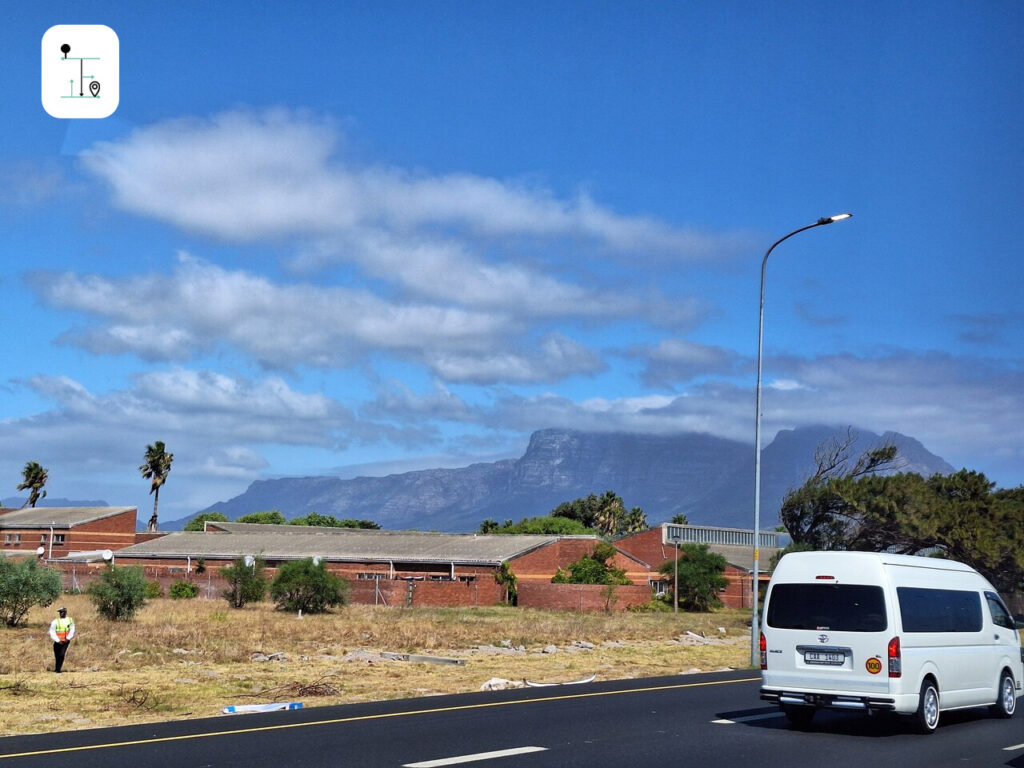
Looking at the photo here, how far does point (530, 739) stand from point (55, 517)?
90.4m

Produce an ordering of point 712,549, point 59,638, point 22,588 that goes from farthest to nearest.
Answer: point 712,549 < point 22,588 < point 59,638

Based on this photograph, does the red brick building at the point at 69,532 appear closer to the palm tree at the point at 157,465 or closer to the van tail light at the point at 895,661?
the palm tree at the point at 157,465

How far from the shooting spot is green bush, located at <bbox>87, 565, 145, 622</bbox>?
40125 mm

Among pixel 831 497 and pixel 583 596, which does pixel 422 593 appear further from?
pixel 831 497

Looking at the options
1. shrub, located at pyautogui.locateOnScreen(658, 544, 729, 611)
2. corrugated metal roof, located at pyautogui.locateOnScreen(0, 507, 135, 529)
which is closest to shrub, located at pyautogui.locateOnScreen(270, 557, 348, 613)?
shrub, located at pyautogui.locateOnScreen(658, 544, 729, 611)

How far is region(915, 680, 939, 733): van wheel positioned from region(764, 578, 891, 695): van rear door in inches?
39.3

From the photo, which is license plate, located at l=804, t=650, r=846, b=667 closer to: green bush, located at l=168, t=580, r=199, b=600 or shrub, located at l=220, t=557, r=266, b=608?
shrub, located at l=220, t=557, r=266, b=608

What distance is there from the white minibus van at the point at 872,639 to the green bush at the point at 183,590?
174 ft

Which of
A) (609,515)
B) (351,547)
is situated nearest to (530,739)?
(351,547)

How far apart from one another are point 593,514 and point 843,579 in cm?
13314

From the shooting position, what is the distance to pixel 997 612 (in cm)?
1781

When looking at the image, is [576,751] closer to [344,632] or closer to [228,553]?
[344,632]

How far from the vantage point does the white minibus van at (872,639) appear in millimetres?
14836

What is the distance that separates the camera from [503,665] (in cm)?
2748
